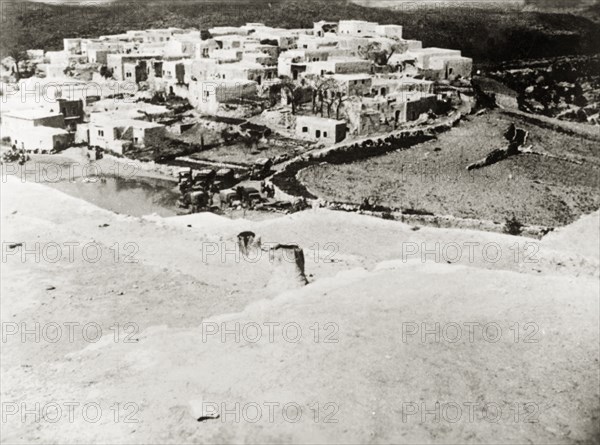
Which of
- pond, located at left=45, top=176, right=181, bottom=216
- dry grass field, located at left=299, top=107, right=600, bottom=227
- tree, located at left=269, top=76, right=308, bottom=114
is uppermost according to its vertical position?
tree, located at left=269, top=76, right=308, bottom=114

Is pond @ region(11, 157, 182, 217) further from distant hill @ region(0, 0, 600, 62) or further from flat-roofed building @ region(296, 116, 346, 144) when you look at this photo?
flat-roofed building @ region(296, 116, 346, 144)

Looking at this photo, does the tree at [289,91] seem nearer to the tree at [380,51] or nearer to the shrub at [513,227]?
the tree at [380,51]

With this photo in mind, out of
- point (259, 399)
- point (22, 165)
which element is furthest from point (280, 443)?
point (22, 165)

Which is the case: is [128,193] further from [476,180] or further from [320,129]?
[476,180]

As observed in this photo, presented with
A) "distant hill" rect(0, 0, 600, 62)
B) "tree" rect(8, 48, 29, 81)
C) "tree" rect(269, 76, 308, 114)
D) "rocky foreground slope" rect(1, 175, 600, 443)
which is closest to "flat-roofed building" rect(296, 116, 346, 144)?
Answer: "tree" rect(269, 76, 308, 114)

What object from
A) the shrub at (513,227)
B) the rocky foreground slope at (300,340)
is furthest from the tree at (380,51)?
the rocky foreground slope at (300,340)

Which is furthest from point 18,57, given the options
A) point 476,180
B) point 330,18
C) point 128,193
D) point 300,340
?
point 300,340

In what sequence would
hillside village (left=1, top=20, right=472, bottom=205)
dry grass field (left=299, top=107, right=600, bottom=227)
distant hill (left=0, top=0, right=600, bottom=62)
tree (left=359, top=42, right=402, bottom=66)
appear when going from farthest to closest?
tree (left=359, top=42, right=402, bottom=66), distant hill (left=0, top=0, right=600, bottom=62), hillside village (left=1, top=20, right=472, bottom=205), dry grass field (left=299, top=107, right=600, bottom=227)
